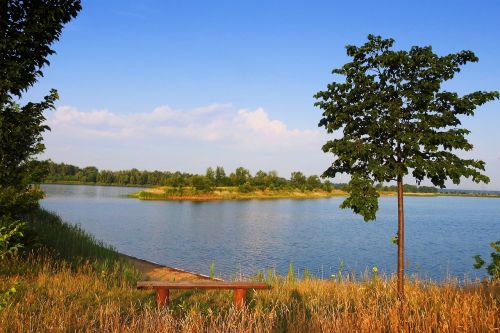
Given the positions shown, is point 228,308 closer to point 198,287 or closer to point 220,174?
point 198,287

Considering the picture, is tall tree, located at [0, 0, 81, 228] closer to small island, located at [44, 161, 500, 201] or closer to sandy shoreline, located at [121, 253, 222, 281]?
sandy shoreline, located at [121, 253, 222, 281]

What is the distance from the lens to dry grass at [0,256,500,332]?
5.98 m

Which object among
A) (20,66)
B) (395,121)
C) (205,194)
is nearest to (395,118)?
(395,121)

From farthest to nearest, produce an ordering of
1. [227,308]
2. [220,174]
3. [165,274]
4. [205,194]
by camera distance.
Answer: [220,174] < [205,194] < [165,274] < [227,308]

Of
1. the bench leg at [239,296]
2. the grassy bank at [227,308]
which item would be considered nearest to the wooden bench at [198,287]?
the bench leg at [239,296]

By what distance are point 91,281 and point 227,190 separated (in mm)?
112849

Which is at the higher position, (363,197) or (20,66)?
(20,66)

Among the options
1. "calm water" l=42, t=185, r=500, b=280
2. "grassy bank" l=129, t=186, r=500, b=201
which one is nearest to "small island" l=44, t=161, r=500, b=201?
"grassy bank" l=129, t=186, r=500, b=201

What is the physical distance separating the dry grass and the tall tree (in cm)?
226

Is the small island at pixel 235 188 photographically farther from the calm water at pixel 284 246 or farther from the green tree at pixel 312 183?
the calm water at pixel 284 246

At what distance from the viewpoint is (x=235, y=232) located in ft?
134

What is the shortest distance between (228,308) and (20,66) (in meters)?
8.28

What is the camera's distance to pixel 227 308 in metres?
9.30

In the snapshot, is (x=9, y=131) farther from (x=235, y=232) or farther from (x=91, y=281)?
(x=235, y=232)
